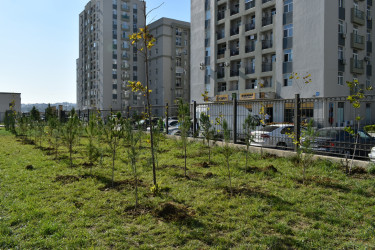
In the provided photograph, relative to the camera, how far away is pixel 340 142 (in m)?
8.66

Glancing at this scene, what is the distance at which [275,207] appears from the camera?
5059 mm

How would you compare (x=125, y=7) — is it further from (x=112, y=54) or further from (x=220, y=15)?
(x=220, y=15)

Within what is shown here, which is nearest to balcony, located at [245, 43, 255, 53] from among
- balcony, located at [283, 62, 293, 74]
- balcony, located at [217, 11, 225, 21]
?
balcony, located at [217, 11, 225, 21]

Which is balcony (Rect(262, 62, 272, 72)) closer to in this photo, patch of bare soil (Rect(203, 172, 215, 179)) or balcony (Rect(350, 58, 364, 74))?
balcony (Rect(350, 58, 364, 74))

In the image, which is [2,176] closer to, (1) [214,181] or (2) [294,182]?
(1) [214,181]

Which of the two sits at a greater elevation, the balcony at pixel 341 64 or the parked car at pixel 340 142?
the balcony at pixel 341 64

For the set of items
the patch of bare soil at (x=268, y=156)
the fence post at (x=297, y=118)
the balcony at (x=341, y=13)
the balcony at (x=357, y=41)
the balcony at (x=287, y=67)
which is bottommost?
the patch of bare soil at (x=268, y=156)

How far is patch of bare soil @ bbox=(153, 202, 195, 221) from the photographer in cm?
470

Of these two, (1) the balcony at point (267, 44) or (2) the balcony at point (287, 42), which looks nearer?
Result: (2) the balcony at point (287, 42)

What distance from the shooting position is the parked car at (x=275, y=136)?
1000 cm

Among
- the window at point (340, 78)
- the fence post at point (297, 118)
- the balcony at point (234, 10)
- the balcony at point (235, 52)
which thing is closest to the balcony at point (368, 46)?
the window at point (340, 78)

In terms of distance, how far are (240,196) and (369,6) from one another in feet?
122

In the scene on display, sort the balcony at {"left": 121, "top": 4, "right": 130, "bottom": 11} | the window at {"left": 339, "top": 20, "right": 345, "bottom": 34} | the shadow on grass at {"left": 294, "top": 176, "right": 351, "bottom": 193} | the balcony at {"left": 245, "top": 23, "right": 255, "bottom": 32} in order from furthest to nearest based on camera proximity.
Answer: the balcony at {"left": 121, "top": 4, "right": 130, "bottom": 11}, the balcony at {"left": 245, "top": 23, "right": 255, "bottom": 32}, the window at {"left": 339, "top": 20, "right": 345, "bottom": 34}, the shadow on grass at {"left": 294, "top": 176, "right": 351, "bottom": 193}

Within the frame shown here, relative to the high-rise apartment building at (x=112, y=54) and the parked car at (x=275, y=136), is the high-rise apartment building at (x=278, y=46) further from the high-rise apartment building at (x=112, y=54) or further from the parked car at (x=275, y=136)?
the high-rise apartment building at (x=112, y=54)
